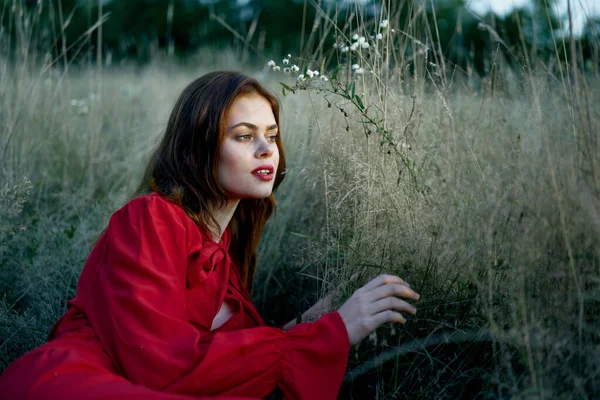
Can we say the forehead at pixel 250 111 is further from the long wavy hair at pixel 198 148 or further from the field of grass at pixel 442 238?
the field of grass at pixel 442 238

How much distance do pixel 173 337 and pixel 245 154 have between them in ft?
2.28

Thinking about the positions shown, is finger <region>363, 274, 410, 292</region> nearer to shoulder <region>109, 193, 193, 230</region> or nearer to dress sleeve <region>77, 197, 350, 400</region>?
dress sleeve <region>77, 197, 350, 400</region>

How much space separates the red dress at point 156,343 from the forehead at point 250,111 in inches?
16.2

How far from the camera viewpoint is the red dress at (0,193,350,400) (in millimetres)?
1437

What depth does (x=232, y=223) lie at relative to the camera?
2307mm

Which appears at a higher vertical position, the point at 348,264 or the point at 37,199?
the point at 37,199

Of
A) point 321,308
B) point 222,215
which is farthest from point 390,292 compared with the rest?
point 222,215

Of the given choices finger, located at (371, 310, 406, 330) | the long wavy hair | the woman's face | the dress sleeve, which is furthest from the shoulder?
finger, located at (371, 310, 406, 330)

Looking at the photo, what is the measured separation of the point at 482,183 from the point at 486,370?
654mm

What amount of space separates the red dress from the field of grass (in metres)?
0.31

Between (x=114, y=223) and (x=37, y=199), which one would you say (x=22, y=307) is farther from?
(x=114, y=223)

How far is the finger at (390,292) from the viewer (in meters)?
1.62

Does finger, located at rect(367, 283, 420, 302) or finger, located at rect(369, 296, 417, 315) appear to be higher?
finger, located at rect(367, 283, 420, 302)

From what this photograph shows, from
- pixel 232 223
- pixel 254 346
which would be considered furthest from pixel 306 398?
pixel 232 223
